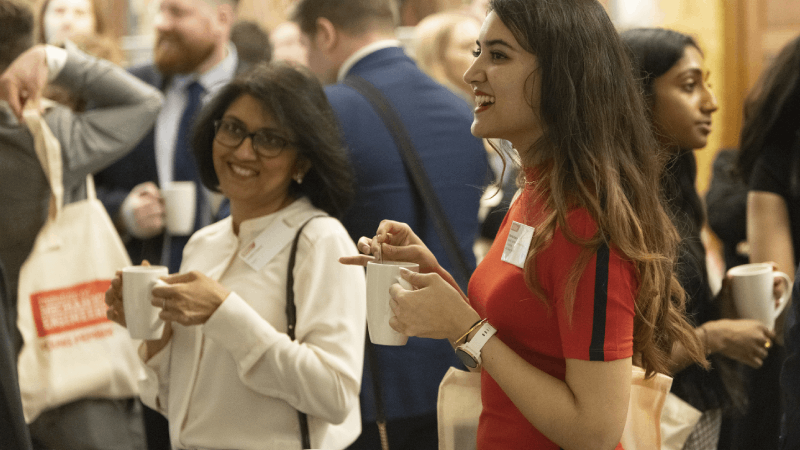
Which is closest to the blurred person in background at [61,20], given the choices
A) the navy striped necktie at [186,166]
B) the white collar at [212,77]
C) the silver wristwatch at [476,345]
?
the white collar at [212,77]

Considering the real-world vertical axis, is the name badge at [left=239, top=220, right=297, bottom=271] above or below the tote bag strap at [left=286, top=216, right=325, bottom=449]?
above

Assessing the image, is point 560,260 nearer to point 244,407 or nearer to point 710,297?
point 244,407

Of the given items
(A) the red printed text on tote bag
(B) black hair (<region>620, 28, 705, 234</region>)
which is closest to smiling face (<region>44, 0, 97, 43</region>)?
(A) the red printed text on tote bag

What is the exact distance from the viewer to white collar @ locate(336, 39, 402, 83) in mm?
2443

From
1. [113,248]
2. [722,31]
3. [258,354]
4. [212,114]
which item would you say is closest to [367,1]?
[212,114]

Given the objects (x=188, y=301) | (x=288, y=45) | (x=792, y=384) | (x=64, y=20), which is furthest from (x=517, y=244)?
(x=288, y=45)

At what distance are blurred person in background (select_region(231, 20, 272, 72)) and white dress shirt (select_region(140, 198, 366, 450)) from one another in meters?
2.80

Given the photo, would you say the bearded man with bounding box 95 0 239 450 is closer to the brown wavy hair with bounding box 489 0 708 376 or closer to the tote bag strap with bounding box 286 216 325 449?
the tote bag strap with bounding box 286 216 325 449

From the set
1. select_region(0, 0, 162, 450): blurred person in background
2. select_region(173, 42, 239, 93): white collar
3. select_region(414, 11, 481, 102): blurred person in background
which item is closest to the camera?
select_region(0, 0, 162, 450): blurred person in background

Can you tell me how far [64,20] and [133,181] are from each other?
3.35 feet

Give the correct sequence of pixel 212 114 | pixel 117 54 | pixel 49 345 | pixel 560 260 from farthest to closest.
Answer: pixel 117 54 < pixel 49 345 < pixel 212 114 < pixel 560 260

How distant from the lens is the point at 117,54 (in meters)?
3.51

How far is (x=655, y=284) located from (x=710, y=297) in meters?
0.97

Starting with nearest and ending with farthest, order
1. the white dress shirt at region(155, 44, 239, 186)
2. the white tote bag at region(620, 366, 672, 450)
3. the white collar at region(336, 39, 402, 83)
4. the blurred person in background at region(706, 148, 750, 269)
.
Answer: the white tote bag at region(620, 366, 672, 450) → the white collar at region(336, 39, 402, 83) → the blurred person in background at region(706, 148, 750, 269) → the white dress shirt at region(155, 44, 239, 186)
